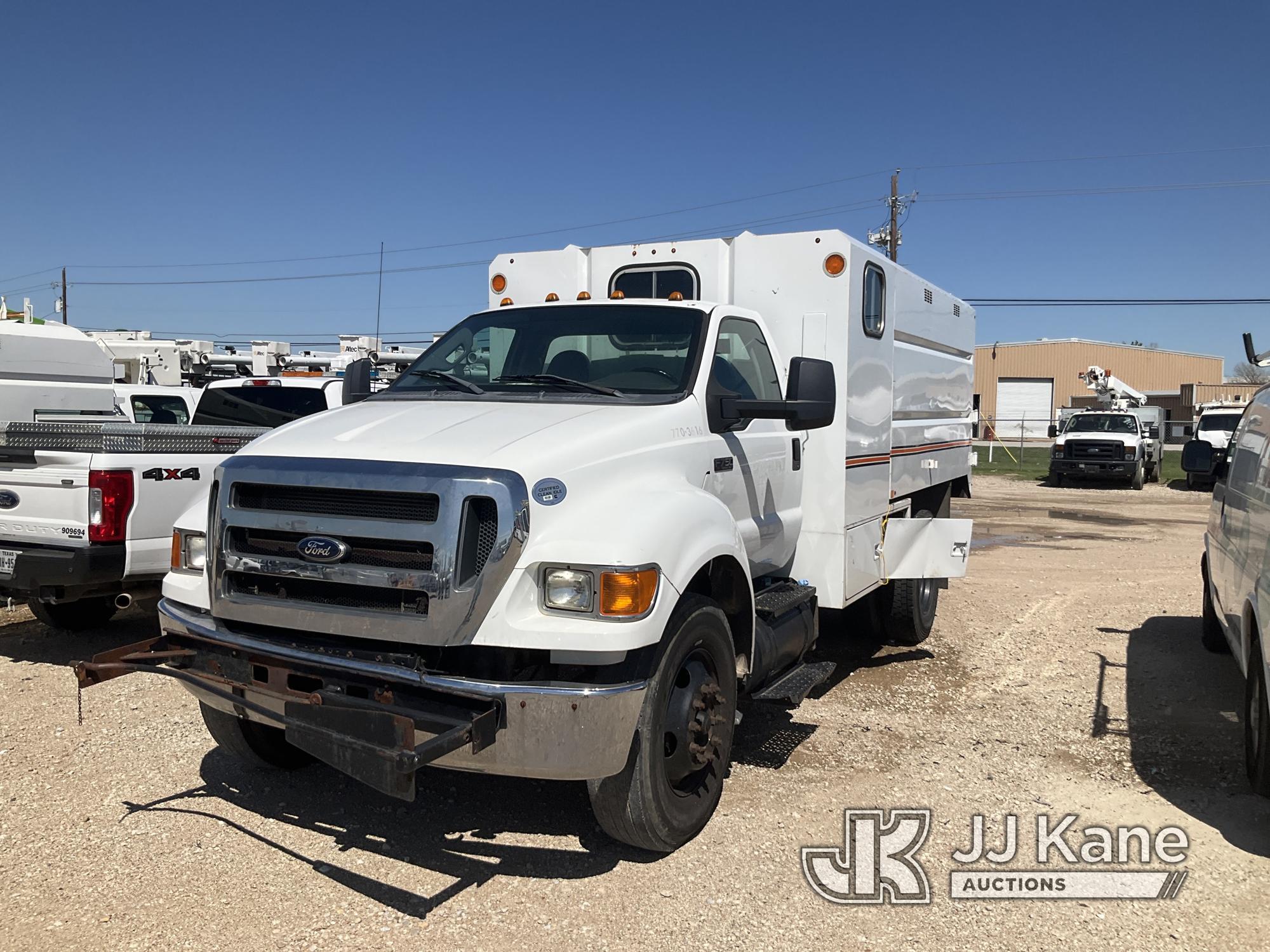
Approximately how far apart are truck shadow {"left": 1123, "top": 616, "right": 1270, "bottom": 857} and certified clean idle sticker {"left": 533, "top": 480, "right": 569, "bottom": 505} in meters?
3.33

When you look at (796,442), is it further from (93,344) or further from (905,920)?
(93,344)

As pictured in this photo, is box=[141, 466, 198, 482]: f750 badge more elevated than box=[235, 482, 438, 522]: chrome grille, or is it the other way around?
box=[235, 482, 438, 522]: chrome grille

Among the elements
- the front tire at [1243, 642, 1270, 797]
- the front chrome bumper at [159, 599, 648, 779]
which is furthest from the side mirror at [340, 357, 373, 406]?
the front tire at [1243, 642, 1270, 797]

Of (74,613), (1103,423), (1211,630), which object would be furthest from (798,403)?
(1103,423)

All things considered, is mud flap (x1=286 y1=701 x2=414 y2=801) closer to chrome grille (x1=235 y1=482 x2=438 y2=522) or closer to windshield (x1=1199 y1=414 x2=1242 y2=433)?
chrome grille (x1=235 y1=482 x2=438 y2=522)

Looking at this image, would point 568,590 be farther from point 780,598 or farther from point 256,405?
point 256,405

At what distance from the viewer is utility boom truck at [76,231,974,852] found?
11.5 feet

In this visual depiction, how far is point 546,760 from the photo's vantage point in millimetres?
3531

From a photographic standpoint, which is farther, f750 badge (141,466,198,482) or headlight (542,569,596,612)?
f750 badge (141,466,198,482)

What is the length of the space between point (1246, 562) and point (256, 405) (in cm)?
920

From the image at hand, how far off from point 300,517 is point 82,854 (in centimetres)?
175

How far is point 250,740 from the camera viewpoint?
4.76 meters

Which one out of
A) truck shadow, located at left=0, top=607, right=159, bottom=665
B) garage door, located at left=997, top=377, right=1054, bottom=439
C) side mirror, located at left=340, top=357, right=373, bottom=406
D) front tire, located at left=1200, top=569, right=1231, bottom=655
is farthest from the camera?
garage door, located at left=997, top=377, right=1054, bottom=439

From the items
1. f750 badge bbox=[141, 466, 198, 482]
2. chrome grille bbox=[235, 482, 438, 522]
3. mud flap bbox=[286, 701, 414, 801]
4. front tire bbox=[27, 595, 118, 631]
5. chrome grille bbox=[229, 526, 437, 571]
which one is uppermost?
chrome grille bbox=[235, 482, 438, 522]
